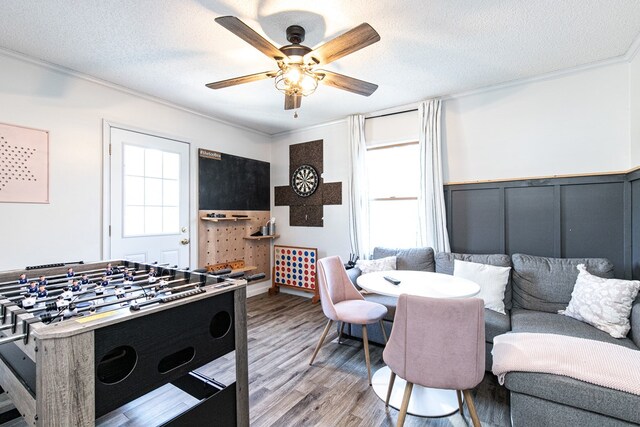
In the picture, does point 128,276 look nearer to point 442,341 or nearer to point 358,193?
point 442,341

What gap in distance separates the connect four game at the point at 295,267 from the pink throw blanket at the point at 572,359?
110 inches

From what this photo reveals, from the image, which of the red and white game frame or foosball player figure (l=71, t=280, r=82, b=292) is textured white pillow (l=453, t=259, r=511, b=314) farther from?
foosball player figure (l=71, t=280, r=82, b=292)

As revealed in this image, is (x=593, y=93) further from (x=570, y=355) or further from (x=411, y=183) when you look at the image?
(x=570, y=355)

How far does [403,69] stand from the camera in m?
2.76

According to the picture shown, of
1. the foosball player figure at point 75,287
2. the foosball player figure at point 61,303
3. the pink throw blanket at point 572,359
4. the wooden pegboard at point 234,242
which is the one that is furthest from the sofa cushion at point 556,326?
the wooden pegboard at point 234,242

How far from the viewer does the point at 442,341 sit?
1487mm

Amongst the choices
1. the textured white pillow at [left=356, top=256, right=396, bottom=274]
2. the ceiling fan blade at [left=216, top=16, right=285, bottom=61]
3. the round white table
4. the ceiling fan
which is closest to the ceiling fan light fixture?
the ceiling fan

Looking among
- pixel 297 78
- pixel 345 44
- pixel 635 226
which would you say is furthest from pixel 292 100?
pixel 635 226

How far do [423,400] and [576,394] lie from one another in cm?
89

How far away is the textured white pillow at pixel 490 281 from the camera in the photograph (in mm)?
2559

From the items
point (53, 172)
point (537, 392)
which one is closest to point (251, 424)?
point (537, 392)

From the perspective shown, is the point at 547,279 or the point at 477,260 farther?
the point at 477,260

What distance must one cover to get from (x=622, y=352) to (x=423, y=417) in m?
1.22

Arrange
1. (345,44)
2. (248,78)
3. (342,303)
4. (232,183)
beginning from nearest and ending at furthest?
1. (345,44)
2. (248,78)
3. (342,303)
4. (232,183)
